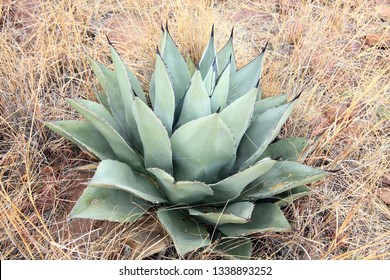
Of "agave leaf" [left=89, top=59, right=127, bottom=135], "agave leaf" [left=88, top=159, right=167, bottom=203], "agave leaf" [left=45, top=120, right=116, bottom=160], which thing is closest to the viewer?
"agave leaf" [left=88, top=159, right=167, bottom=203]

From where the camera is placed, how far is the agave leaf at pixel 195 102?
4.58ft

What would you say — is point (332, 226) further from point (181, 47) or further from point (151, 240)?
point (181, 47)

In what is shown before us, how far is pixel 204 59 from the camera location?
5.43 feet

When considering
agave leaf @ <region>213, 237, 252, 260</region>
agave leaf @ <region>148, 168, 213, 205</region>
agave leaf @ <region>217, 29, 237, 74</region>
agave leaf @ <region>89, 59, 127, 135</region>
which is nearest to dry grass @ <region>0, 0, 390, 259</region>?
agave leaf @ <region>213, 237, 252, 260</region>

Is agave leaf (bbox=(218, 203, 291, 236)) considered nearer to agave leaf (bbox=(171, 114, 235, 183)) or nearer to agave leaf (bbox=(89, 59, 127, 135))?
agave leaf (bbox=(171, 114, 235, 183))

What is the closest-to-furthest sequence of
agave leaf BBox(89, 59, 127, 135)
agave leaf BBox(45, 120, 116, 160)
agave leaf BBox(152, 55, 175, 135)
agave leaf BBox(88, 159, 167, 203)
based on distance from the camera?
agave leaf BBox(88, 159, 167, 203) < agave leaf BBox(152, 55, 175, 135) < agave leaf BBox(45, 120, 116, 160) < agave leaf BBox(89, 59, 127, 135)

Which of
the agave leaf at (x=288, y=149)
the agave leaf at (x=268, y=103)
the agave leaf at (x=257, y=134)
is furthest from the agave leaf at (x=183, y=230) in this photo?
the agave leaf at (x=268, y=103)

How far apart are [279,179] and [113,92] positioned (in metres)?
0.64

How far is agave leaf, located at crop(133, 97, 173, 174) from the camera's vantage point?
137 centimetres

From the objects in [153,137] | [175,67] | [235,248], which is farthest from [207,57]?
[235,248]

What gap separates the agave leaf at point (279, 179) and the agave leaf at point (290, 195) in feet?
0.17

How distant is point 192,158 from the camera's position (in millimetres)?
1440

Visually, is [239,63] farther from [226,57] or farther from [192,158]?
[192,158]

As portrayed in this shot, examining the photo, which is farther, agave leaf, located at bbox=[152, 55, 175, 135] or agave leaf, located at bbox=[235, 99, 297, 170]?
agave leaf, located at bbox=[235, 99, 297, 170]
